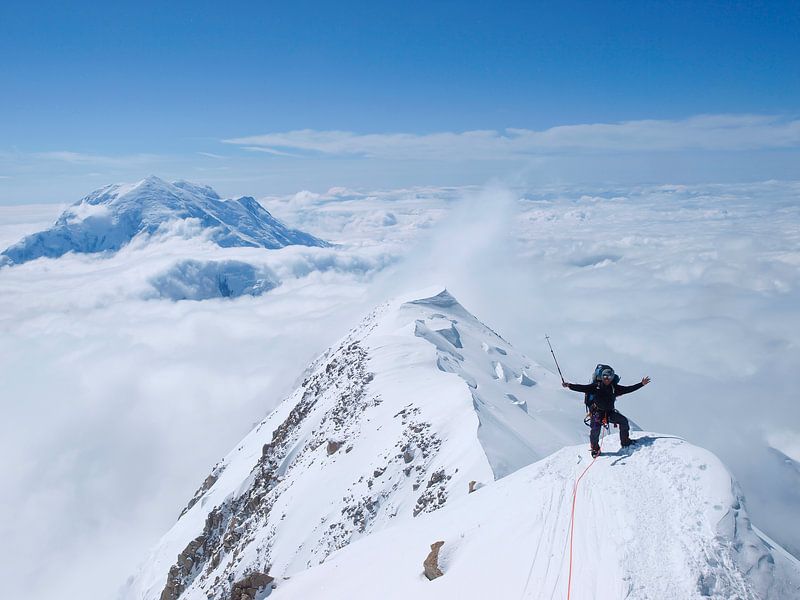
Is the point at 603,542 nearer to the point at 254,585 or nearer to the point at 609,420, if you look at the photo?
the point at 609,420

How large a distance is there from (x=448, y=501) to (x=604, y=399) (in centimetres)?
1224

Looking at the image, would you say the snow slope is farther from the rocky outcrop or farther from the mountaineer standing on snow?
the rocky outcrop

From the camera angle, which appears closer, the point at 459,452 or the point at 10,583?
the point at 459,452

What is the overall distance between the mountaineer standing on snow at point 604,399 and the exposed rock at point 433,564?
229 inches

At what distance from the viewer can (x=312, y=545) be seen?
28.6m

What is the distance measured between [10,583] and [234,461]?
97844mm

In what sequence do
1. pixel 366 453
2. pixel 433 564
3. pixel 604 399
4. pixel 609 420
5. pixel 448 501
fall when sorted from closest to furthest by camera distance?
1. pixel 433 564
2. pixel 604 399
3. pixel 609 420
4. pixel 448 501
5. pixel 366 453

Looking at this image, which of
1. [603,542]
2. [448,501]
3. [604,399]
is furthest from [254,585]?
[604,399]

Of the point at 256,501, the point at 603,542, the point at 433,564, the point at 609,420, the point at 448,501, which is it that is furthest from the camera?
the point at 256,501

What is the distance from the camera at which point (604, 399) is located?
1402cm

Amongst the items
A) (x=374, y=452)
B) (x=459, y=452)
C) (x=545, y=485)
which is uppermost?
(x=545, y=485)

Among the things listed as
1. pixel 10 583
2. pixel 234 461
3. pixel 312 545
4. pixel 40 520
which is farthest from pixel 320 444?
pixel 40 520

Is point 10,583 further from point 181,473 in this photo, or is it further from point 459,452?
point 459,452

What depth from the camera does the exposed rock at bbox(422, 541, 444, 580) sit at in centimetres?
1229
